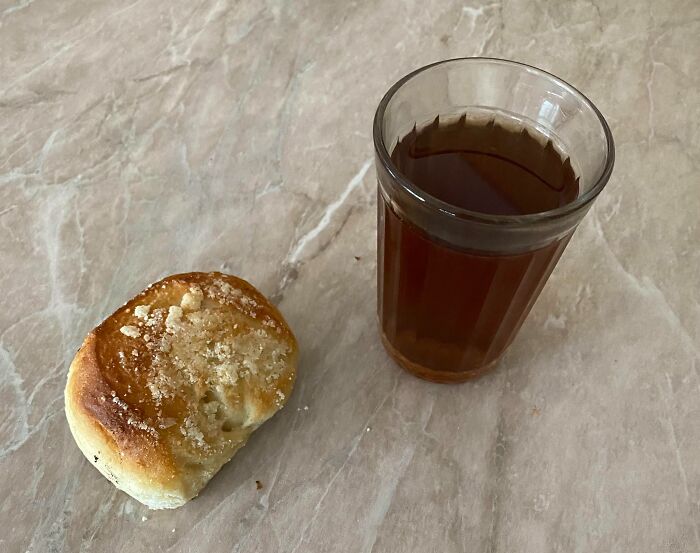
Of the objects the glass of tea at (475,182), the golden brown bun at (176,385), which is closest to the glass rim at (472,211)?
the glass of tea at (475,182)

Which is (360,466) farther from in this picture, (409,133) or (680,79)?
(680,79)

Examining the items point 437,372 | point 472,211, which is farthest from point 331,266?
point 472,211

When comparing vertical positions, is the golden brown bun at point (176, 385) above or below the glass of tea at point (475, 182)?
below

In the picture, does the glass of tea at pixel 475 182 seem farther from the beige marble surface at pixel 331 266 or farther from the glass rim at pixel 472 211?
the beige marble surface at pixel 331 266

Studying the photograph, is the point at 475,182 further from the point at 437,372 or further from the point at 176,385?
the point at 176,385

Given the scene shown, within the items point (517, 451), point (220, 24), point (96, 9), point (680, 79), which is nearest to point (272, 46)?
point (220, 24)

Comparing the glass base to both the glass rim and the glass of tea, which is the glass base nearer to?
the glass of tea
